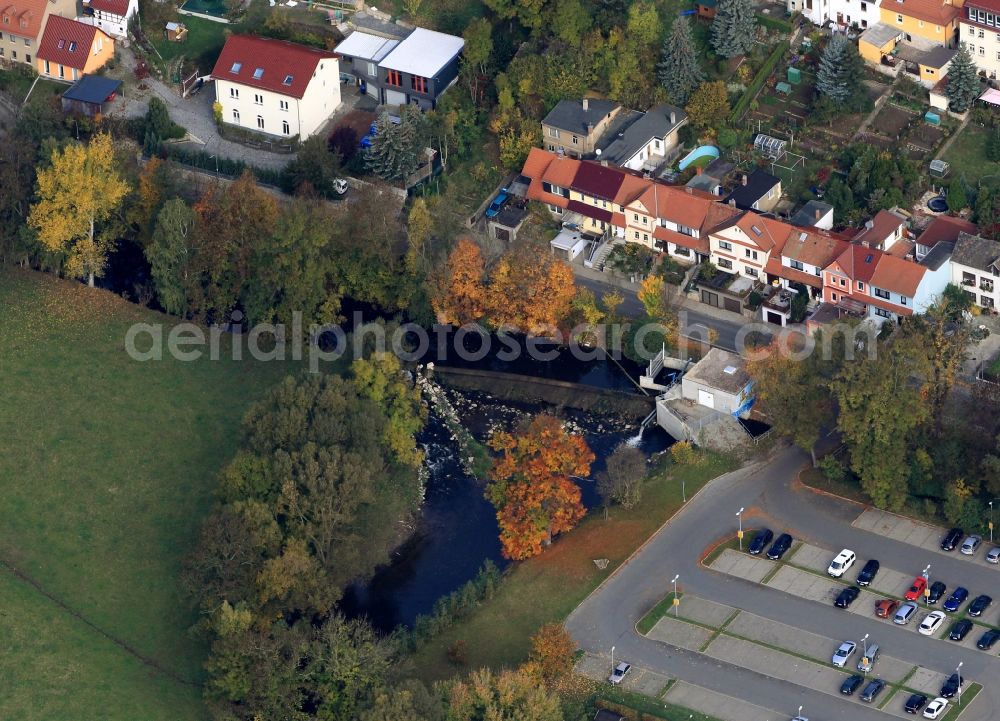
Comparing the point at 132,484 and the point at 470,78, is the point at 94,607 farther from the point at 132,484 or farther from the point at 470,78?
the point at 470,78

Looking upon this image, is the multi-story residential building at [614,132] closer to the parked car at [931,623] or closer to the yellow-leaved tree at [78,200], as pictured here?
the yellow-leaved tree at [78,200]

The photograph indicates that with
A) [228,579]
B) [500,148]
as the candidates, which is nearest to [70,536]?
[228,579]

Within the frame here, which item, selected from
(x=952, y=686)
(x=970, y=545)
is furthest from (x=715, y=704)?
(x=970, y=545)

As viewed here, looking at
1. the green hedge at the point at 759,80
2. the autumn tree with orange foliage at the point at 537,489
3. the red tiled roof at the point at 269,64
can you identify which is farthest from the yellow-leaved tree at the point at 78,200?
the green hedge at the point at 759,80

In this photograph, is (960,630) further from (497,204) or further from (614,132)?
(614,132)

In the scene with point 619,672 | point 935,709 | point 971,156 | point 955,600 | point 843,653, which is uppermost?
point 971,156
